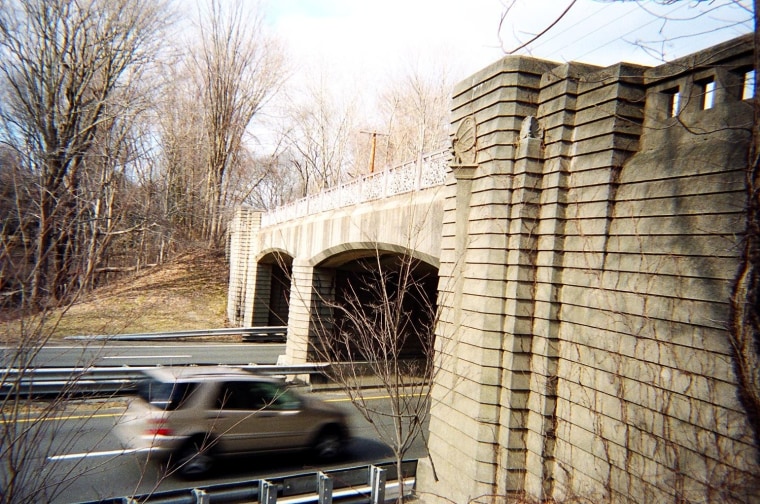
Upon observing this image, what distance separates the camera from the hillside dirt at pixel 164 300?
920 inches

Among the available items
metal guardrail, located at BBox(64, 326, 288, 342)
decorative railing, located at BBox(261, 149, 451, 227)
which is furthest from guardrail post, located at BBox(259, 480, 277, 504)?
metal guardrail, located at BBox(64, 326, 288, 342)

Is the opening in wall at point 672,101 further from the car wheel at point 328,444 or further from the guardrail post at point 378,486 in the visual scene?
the car wheel at point 328,444

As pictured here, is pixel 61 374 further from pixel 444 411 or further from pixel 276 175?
pixel 276 175

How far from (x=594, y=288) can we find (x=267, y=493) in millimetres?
4870

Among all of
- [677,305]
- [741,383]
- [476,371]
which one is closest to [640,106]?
[677,305]

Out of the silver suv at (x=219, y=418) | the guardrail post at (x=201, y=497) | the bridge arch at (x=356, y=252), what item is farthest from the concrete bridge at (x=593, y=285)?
the guardrail post at (x=201, y=497)

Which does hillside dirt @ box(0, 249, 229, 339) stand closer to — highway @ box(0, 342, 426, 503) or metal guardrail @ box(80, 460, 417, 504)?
highway @ box(0, 342, 426, 503)

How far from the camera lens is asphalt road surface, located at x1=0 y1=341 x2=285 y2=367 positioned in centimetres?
1650

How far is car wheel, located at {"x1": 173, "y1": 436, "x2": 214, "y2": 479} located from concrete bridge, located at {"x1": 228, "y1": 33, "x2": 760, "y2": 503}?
3372 mm

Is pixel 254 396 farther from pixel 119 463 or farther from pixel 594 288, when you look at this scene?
pixel 594 288

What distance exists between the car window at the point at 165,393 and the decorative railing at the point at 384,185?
5.44 m

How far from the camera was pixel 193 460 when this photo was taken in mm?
7648

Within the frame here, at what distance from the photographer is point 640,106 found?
5898 millimetres

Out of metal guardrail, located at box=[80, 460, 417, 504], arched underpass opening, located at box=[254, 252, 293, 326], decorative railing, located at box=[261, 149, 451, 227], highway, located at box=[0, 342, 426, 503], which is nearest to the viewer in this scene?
highway, located at box=[0, 342, 426, 503]
